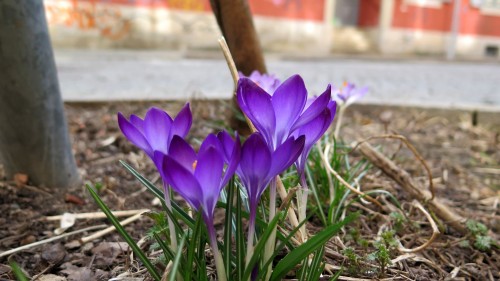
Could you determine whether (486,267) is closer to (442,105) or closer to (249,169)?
(249,169)

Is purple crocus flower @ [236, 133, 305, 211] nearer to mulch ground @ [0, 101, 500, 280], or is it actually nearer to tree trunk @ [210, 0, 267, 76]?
mulch ground @ [0, 101, 500, 280]

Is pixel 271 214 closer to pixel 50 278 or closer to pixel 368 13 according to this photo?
pixel 50 278

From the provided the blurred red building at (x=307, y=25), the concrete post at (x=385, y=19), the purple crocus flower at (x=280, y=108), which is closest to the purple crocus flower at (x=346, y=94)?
the purple crocus flower at (x=280, y=108)

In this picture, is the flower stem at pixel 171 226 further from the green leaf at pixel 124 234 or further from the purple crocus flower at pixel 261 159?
the purple crocus flower at pixel 261 159

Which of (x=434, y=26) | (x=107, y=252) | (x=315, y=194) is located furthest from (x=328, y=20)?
(x=107, y=252)

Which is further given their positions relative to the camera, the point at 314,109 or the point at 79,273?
the point at 79,273

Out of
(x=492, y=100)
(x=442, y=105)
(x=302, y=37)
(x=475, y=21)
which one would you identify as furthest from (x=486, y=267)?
(x=475, y=21)
